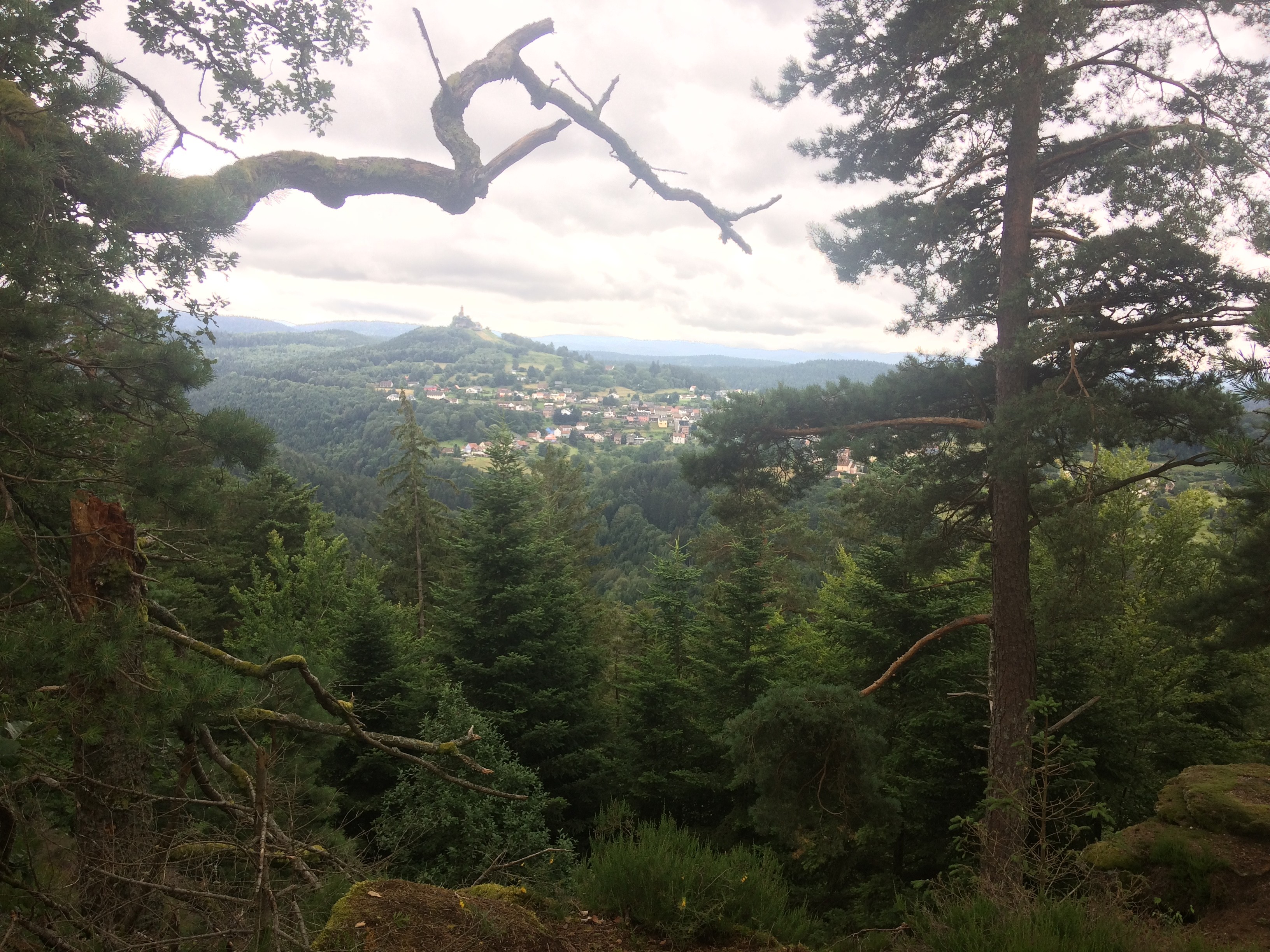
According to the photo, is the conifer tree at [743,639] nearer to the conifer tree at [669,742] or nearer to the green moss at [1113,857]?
the conifer tree at [669,742]

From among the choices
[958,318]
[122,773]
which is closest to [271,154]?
[122,773]

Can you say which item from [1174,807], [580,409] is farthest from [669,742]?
[580,409]

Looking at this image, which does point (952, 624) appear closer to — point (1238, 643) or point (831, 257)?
point (1238, 643)

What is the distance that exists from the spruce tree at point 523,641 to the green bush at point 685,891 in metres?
6.02

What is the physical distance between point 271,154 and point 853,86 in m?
6.14

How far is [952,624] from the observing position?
22.6 feet

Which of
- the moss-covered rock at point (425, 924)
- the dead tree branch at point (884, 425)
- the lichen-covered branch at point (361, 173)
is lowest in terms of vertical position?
the moss-covered rock at point (425, 924)

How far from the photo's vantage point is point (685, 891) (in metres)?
4.46

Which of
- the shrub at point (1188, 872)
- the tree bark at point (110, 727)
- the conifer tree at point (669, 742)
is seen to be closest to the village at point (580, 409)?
the conifer tree at point (669, 742)

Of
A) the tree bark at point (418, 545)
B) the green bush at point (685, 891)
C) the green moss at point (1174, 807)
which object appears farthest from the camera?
the tree bark at point (418, 545)

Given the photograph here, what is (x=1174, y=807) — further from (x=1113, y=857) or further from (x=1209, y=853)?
(x=1113, y=857)

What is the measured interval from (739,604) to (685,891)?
7.49 m

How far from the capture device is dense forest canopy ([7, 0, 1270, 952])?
137 inches

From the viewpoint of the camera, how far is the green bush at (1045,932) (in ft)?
10.7
